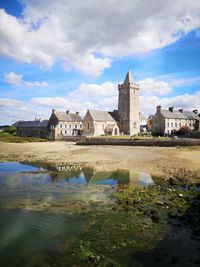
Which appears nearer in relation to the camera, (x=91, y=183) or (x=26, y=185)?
(x=26, y=185)

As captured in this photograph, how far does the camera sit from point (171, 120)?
73.7 m

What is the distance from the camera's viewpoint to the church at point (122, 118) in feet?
243

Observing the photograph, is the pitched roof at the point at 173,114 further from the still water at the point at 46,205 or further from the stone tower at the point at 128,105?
the still water at the point at 46,205

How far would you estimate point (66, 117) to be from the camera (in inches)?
3351

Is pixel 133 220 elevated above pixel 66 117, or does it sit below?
below

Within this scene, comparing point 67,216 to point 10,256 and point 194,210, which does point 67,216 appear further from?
point 194,210

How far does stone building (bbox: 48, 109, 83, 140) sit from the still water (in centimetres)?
5802

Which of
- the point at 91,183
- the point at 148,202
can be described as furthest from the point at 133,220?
the point at 91,183

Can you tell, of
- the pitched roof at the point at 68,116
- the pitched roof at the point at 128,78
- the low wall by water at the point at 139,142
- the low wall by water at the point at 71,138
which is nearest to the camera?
the low wall by water at the point at 139,142

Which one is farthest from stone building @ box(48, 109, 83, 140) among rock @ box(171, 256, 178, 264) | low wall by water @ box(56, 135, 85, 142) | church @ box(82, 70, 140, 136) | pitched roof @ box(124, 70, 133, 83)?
rock @ box(171, 256, 178, 264)

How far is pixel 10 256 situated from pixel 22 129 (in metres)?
93.3

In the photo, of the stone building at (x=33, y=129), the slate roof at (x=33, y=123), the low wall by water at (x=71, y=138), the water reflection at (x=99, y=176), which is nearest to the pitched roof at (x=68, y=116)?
the stone building at (x=33, y=129)

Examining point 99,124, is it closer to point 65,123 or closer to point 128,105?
point 128,105

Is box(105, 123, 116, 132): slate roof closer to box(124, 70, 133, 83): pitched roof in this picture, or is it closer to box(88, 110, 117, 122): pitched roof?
box(88, 110, 117, 122): pitched roof
